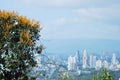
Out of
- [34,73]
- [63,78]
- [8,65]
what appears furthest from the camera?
[63,78]

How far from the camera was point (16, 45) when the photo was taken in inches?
567

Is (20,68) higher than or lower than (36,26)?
lower

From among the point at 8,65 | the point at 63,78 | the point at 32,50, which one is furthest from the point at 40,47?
the point at 63,78

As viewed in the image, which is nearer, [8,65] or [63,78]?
[8,65]

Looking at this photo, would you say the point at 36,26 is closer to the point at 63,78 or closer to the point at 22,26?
the point at 22,26

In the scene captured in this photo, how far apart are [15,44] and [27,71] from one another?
1.21m

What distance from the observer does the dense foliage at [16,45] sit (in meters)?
14.4

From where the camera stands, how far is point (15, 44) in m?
14.4

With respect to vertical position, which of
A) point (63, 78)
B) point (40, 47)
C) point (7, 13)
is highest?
point (7, 13)

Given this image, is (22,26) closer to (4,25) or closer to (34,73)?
(4,25)

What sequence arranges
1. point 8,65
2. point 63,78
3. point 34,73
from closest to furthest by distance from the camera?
point 8,65
point 34,73
point 63,78

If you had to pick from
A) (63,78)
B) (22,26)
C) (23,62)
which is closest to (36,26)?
(22,26)

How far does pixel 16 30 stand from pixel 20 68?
1422 mm

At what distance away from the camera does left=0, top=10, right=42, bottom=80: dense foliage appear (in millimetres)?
14359
